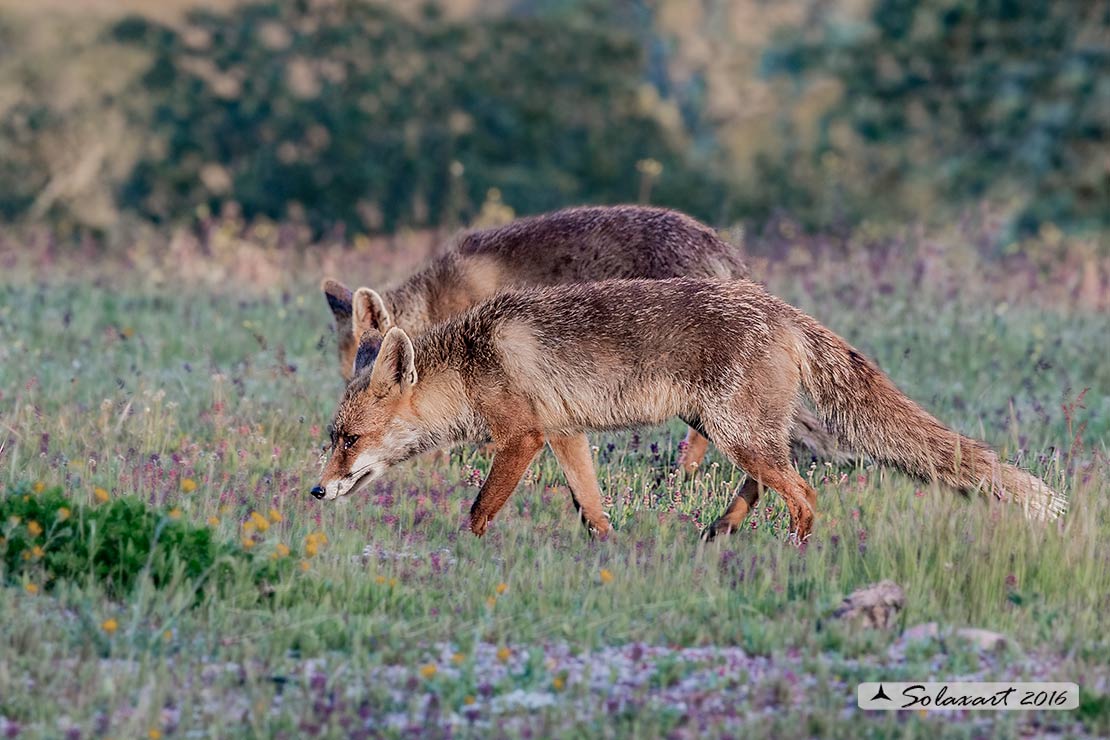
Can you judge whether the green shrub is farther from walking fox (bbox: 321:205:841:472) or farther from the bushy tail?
walking fox (bbox: 321:205:841:472)

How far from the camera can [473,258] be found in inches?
411

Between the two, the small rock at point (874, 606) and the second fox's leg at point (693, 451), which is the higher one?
the second fox's leg at point (693, 451)

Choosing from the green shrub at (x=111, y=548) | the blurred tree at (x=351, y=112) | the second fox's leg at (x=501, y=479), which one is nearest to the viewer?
the green shrub at (x=111, y=548)

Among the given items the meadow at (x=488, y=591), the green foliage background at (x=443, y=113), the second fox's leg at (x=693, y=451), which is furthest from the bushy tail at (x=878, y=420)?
the green foliage background at (x=443, y=113)

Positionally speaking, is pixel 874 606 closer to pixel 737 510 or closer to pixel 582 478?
pixel 737 510

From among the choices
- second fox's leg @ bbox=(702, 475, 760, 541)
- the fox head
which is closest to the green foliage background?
the fox head

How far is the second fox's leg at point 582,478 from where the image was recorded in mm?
8148

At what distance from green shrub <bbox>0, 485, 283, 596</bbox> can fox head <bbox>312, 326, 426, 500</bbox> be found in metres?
1.52

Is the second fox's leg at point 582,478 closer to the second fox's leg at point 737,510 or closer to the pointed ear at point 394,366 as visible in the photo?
the second fox's leg at point 737,510

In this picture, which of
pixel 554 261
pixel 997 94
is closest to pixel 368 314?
pixel 554 261

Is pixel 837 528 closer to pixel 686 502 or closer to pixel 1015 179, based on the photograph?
pixel 686 502

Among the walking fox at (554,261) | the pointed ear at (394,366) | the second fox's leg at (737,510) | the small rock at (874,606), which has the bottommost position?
the small rock at (874,606)

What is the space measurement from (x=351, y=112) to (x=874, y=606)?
18211 mm

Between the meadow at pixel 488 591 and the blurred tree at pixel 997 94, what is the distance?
13.4 metres
